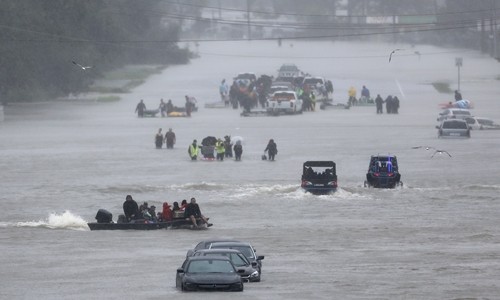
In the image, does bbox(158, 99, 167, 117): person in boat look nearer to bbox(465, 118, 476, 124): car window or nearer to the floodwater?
the floodwater

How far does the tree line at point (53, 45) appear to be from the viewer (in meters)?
98.6

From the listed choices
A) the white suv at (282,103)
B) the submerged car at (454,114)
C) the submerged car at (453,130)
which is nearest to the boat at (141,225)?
the submerged car at (453,130)

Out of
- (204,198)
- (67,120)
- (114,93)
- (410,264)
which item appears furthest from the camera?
(114,93)

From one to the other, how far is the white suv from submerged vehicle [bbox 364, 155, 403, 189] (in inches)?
1506

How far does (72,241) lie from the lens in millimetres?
41219

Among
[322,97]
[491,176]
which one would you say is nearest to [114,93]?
[322,97]

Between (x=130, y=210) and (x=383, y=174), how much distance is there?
43.0 ft

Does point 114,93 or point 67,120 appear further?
point 114,93

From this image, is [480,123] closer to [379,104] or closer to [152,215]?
[379,104]

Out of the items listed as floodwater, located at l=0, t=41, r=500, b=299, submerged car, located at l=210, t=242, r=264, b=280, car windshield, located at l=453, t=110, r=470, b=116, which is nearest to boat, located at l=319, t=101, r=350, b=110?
floodwater, located at l=0, t=41, r=500, b=299

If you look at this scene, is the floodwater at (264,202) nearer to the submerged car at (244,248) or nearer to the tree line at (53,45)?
the submerged car at (244,248)

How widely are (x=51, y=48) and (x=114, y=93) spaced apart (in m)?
8.22

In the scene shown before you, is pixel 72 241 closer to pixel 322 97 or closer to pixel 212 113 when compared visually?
pixel 212 113

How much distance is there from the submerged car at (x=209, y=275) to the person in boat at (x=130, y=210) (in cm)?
1267
